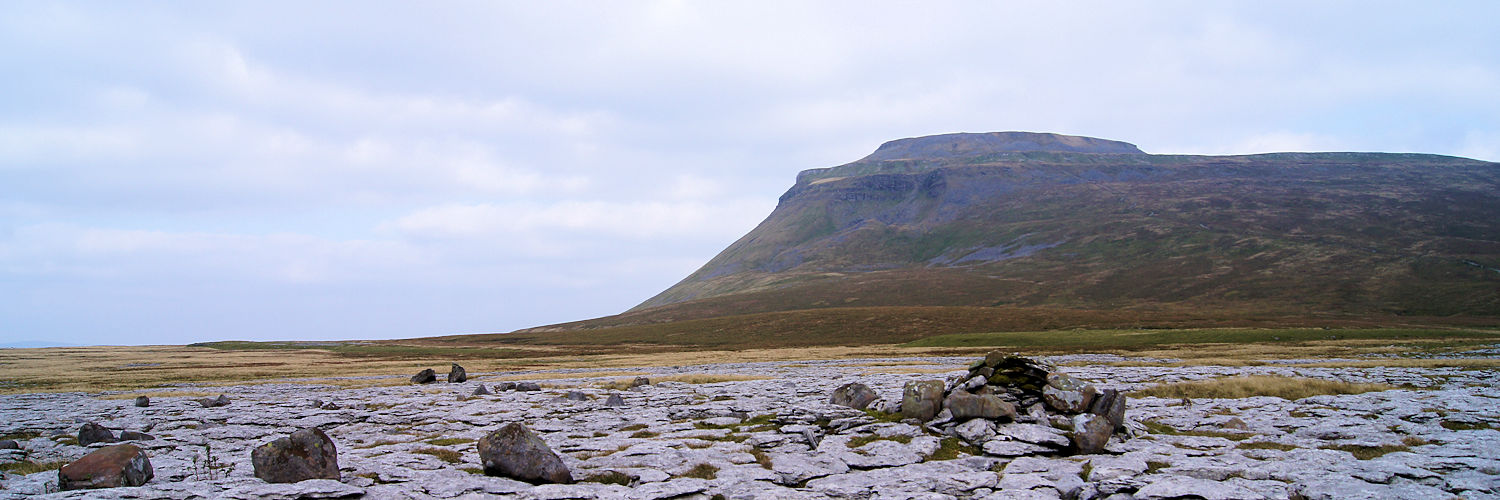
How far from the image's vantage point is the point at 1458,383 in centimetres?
2773

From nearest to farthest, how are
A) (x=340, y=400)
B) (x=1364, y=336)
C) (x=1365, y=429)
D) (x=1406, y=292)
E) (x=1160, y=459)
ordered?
(x=1160, y=459) < (x=1365, y=429) < (x=340, y=400) < (x=1364, y=336) < (x=1406, y=292)

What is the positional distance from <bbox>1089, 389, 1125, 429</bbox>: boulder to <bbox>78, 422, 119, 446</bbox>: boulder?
25.7 m

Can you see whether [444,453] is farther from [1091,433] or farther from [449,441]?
[1091,433]

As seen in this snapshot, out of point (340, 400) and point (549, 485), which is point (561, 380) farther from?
point (549, 485)

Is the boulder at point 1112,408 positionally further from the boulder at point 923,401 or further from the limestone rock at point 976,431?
the boulder at point 923,401

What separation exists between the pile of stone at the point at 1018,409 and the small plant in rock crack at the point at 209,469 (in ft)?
52.4

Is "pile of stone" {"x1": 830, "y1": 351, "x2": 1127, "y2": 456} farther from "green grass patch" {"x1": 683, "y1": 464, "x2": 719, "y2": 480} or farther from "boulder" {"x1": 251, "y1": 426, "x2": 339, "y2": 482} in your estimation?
"boulder" {"x1": 251, "y1": 426, "x2": 339, "y2": 482}

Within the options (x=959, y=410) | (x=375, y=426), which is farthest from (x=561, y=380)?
(x=959, y=410)

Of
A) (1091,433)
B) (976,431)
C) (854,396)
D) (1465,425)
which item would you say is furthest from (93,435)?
(1465,425)

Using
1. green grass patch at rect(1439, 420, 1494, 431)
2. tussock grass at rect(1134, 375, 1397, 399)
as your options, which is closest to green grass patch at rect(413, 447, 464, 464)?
green grass patch at rect(1439, 420, 1494, 431)

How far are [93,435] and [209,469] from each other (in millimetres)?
7324

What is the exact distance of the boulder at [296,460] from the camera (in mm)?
12812

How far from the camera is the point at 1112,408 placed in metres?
17.4

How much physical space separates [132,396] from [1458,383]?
2346 inches
